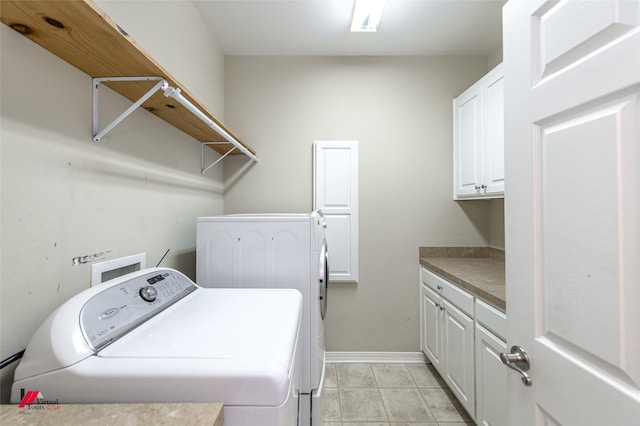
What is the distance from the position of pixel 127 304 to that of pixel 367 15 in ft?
7.26

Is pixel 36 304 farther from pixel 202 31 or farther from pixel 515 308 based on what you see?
pixel 202 31

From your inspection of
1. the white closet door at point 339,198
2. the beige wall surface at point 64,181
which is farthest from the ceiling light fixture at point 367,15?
the beige wall surface at point 64,181

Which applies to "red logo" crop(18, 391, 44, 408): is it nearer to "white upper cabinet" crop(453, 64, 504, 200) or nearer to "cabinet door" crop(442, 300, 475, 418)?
"cabinet door" crop(442, 300, 475, 418)

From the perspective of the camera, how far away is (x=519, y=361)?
784 millimetres

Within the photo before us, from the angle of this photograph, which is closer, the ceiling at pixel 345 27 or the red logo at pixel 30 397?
the red logo at pixel 30 397

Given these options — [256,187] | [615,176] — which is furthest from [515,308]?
[256,187]

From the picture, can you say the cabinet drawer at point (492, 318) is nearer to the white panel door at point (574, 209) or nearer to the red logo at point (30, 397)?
the white panel door at point (574, 209)

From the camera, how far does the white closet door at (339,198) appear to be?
2479 mm

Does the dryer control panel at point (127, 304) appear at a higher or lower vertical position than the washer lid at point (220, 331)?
higher

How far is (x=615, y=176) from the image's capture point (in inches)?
22.1

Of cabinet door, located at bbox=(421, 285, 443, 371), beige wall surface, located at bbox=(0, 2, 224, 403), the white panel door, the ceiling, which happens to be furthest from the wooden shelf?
cabinet door, located at bbox=(421, 285, 443, 371)

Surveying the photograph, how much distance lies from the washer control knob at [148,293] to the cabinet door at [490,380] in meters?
1.60

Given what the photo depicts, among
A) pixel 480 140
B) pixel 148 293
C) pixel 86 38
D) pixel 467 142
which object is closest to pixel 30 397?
pixel 148 293

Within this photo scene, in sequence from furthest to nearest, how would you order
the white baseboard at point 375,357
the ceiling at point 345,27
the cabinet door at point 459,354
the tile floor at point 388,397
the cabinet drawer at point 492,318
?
the white baseboard at point 375,357, the ceiling at point 345,27, the tile floor at point 388,397, the cabinet door at point 459,354, the cabinet drawer at point 492,318
